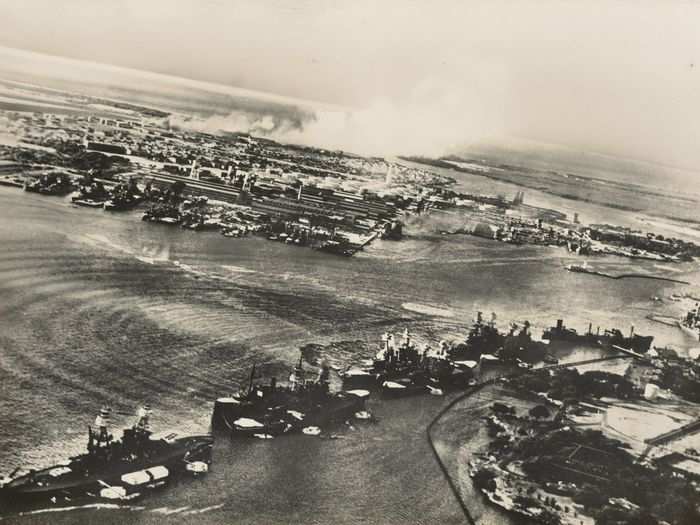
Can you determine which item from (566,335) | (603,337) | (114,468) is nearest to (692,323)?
(603,337)

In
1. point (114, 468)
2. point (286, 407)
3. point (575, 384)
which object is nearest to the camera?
point (114, 468)

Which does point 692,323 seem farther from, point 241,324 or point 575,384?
point 241,324

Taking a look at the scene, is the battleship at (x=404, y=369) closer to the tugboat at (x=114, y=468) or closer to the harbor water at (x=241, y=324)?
the harbor water at (x=241, y=324)

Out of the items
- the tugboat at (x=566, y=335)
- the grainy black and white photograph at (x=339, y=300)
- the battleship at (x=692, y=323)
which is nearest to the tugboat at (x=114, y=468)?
the grainy black and white photograph at (x=339, y=300)

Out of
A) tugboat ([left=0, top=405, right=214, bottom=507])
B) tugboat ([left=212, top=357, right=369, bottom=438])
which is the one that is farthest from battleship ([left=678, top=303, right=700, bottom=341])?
tugboat ([left=0, top=405, right=214, bottom=507])

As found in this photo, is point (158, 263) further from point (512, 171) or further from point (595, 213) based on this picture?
point (595, 213)

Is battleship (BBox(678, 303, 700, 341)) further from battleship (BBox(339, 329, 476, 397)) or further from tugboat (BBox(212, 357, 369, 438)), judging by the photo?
tugboat (BBox(212, 357, 369, 438))

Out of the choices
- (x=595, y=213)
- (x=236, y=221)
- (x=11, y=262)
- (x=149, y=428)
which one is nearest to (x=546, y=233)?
(x=595, y=213)

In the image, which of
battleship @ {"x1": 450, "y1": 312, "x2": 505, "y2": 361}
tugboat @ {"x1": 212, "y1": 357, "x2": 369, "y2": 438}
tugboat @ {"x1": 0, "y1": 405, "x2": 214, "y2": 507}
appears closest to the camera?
tugboat @ {"x1": 0, "y1": 405, "x2": 214, "y2": 507}

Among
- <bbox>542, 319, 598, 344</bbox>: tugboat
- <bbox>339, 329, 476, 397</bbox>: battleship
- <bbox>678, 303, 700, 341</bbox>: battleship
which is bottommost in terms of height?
<bbox>339, 329, 476, 397</bbox>: battleship
